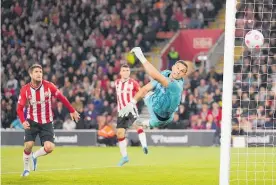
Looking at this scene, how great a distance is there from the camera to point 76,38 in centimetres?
3259

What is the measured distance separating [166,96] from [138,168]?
4.77m

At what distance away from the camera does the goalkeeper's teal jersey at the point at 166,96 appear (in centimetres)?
1262

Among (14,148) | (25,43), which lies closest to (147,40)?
(25,43)

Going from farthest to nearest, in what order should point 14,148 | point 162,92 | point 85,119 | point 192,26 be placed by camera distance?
point 192,26, point 85,119, point 14,148, point 162,92

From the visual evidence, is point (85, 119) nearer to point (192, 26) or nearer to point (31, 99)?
point (192, 26)

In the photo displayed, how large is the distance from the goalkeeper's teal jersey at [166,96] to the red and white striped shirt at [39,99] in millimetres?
2309

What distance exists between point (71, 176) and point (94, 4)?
65.3 feet

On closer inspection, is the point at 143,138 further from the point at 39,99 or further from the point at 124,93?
the point at 39,99

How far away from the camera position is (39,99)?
14.7 metres

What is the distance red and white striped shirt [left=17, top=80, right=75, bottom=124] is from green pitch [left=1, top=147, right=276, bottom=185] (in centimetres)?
121

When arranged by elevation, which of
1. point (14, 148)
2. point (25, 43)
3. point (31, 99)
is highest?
point (25, 43)

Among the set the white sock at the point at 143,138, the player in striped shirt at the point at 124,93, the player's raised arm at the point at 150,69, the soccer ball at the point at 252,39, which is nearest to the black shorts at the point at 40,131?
the player in striped shirt at the point at 124,93

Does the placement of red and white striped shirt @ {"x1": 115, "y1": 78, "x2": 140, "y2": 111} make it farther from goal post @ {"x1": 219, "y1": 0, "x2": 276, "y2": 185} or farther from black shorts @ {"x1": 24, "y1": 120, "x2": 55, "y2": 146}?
black shorts @ {"x1": 24, "y1": 120, "x2": 55, "y2": 146}

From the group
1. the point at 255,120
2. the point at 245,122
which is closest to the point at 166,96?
the point at 255,120
